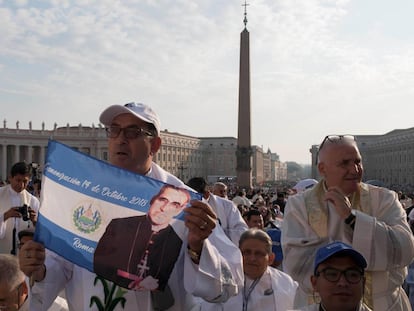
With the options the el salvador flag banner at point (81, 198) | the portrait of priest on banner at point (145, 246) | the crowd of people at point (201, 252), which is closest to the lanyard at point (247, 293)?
the crowd of people at point (201, 252)

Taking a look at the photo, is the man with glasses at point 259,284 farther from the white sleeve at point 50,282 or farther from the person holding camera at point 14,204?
the person holding camera at point 14,204

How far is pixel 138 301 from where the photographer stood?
9.56 ft

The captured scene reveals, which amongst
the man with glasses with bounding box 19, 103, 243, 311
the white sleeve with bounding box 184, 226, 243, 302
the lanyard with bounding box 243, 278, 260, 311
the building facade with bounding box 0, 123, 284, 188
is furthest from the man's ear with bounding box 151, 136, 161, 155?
the building facade with bounding box 0, 123, 284, 188

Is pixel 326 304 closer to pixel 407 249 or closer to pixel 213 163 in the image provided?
pixel 407 249

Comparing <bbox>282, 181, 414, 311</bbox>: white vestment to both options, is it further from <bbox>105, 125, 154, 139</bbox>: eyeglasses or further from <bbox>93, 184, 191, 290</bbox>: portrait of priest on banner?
<bbox>105, 125, 154, 139</bbox>: eyeglasses

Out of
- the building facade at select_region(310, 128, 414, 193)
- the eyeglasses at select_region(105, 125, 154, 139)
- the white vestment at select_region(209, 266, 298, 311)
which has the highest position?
the building facade at select_region(310, 128, 414, 193)

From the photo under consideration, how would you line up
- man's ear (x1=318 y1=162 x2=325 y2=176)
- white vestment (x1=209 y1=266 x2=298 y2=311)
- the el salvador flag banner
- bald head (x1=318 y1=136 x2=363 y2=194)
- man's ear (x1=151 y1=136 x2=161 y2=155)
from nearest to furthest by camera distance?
1. the el salvador flag banner
2. man's ear (x1=151 y1=136 x2=161 y2=155)
3. bald head (x1=318 y1=136 x2=363 y2=194)
4. man's ear (x1=318 y1=162 x2=325 y2=176)
5. white vestment (x1=209 y1=266 x2=298 y2=311)

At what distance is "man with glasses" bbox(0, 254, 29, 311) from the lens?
125 inches

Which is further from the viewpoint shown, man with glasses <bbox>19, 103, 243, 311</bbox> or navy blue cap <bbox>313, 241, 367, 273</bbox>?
navy blue cap <bbox>313, 241, 367, 273</bbox>

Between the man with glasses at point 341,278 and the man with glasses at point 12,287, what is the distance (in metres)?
1.72

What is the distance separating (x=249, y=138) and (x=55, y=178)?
28.8m

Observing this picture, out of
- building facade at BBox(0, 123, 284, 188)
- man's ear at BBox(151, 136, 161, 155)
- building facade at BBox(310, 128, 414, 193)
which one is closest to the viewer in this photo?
man's ear at BBox(151, 136, 161, 155)

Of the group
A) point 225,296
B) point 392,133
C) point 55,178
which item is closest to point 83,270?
point 55,178

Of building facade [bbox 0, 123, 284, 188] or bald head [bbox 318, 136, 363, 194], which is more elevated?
building facade [bbox 0, 123, 284, 188]
